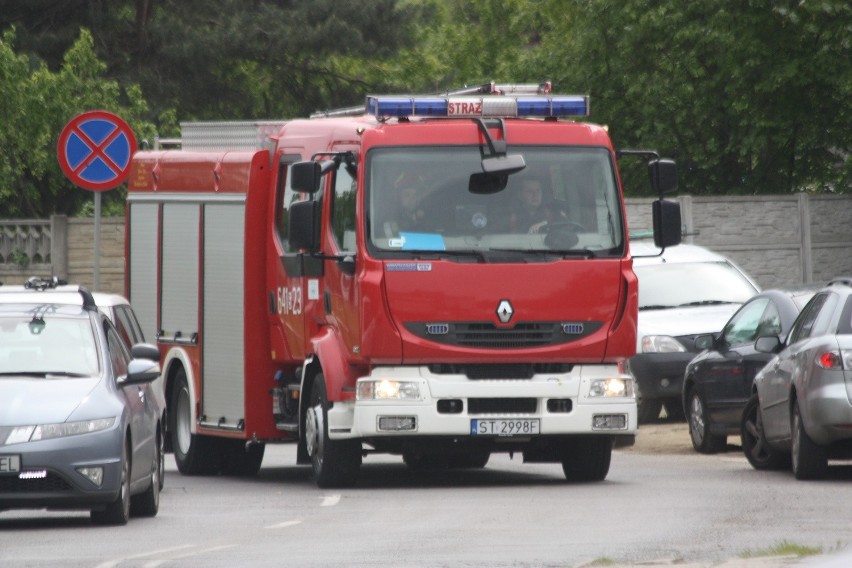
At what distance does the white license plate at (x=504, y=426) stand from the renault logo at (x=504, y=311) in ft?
2.43

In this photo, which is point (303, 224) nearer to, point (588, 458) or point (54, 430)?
point (588, 458)

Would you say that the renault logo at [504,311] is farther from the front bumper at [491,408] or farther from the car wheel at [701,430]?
the car wheel at [701,430]

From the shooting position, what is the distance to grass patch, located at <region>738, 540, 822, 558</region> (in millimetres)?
10766

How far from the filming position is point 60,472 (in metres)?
13.1

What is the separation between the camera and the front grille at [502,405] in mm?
16062

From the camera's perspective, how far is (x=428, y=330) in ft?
52.2

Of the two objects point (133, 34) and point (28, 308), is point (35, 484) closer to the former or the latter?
point (28, 308)

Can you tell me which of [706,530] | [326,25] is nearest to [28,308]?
[706,530]

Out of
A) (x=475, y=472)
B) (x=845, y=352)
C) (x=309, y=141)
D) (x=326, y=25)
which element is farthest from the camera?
(x=326, y=25)

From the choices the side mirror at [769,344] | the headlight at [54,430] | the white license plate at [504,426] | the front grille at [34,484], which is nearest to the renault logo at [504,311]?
the white license plate at [504,426]

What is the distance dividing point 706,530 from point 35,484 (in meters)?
3.99

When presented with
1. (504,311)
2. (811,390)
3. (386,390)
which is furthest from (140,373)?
(811,390)

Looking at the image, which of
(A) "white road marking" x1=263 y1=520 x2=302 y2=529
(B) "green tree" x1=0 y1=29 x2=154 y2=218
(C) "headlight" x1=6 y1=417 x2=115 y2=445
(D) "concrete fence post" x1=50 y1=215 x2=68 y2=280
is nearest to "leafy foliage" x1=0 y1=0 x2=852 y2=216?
(B) "green tree" x1=0 y1=29 x2=154 y2=218

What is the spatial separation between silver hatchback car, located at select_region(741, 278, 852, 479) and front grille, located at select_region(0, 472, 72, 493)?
5.81 meters
